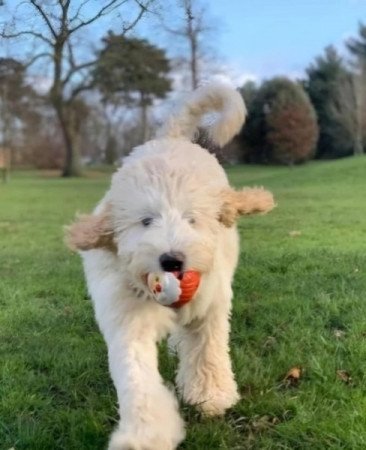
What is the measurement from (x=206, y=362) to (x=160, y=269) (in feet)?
3.14

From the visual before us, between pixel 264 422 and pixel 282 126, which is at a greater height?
pixel 282 126

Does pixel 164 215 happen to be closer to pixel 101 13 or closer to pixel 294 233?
pixel 101 13

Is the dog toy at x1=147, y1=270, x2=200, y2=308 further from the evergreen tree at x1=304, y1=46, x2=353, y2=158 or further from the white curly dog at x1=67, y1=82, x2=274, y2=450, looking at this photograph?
the evergreen tree at x1=304, y1=46, x2=353, y2=158

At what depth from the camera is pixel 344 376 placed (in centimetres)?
322

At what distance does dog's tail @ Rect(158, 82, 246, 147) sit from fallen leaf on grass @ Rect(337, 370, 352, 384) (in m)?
1.61

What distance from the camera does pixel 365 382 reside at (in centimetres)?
314

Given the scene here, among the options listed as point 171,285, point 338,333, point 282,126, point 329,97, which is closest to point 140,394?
point 171,285

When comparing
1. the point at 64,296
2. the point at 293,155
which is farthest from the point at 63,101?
the point at 64,296

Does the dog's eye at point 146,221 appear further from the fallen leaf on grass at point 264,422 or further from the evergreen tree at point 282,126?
the evergreen tree at point 282,126

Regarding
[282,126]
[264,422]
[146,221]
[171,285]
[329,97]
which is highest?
[329,97]

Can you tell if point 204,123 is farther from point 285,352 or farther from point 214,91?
point 285,352

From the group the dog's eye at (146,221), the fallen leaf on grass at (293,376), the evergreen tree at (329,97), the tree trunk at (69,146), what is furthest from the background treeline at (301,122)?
the dog's eye at (146,221)

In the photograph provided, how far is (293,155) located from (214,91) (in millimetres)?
26313

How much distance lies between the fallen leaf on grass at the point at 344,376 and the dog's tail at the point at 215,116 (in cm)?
161
